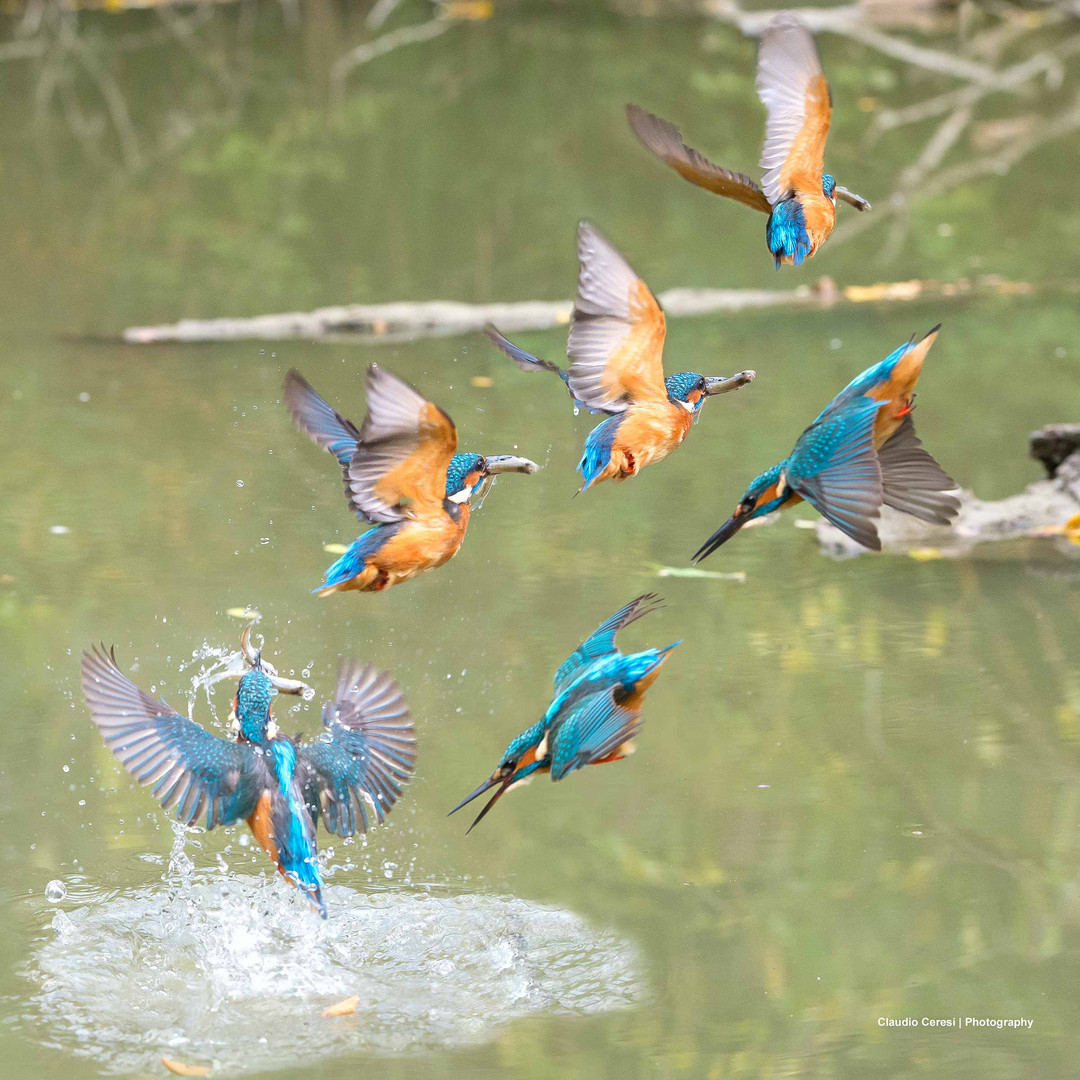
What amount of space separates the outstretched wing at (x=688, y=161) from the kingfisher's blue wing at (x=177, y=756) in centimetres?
122

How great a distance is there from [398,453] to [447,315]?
475cm

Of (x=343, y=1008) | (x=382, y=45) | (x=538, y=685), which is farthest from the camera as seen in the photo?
(x=382, y=45)

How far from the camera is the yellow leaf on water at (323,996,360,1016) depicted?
10.2 feet

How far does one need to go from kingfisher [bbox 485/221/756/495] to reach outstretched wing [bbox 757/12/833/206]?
0.86 ft

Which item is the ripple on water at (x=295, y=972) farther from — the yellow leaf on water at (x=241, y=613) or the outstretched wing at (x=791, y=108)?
the outstretched wing at (x=791, y=108)

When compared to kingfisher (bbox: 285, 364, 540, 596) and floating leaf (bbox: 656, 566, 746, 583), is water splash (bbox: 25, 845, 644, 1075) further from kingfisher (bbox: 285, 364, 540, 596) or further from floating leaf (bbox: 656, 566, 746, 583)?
floating leaf (bbox: 656, 566, 746, 583)

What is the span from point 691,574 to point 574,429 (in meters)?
1.18

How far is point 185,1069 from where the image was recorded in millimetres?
2939

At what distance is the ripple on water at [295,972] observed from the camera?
9.99 ft

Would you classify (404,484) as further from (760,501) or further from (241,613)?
(241,613)

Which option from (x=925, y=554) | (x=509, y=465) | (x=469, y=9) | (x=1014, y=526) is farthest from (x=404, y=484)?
(x=469, y=9)

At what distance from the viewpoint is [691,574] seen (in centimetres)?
501

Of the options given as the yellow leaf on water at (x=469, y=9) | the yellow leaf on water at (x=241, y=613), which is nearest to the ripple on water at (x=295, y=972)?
the yellow leaf on water at (x=241, y=613)

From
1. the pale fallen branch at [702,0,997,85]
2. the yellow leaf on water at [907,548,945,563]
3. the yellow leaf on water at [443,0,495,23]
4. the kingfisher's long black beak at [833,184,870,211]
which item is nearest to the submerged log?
the yellow leaf on water at [907,548,945,563]
